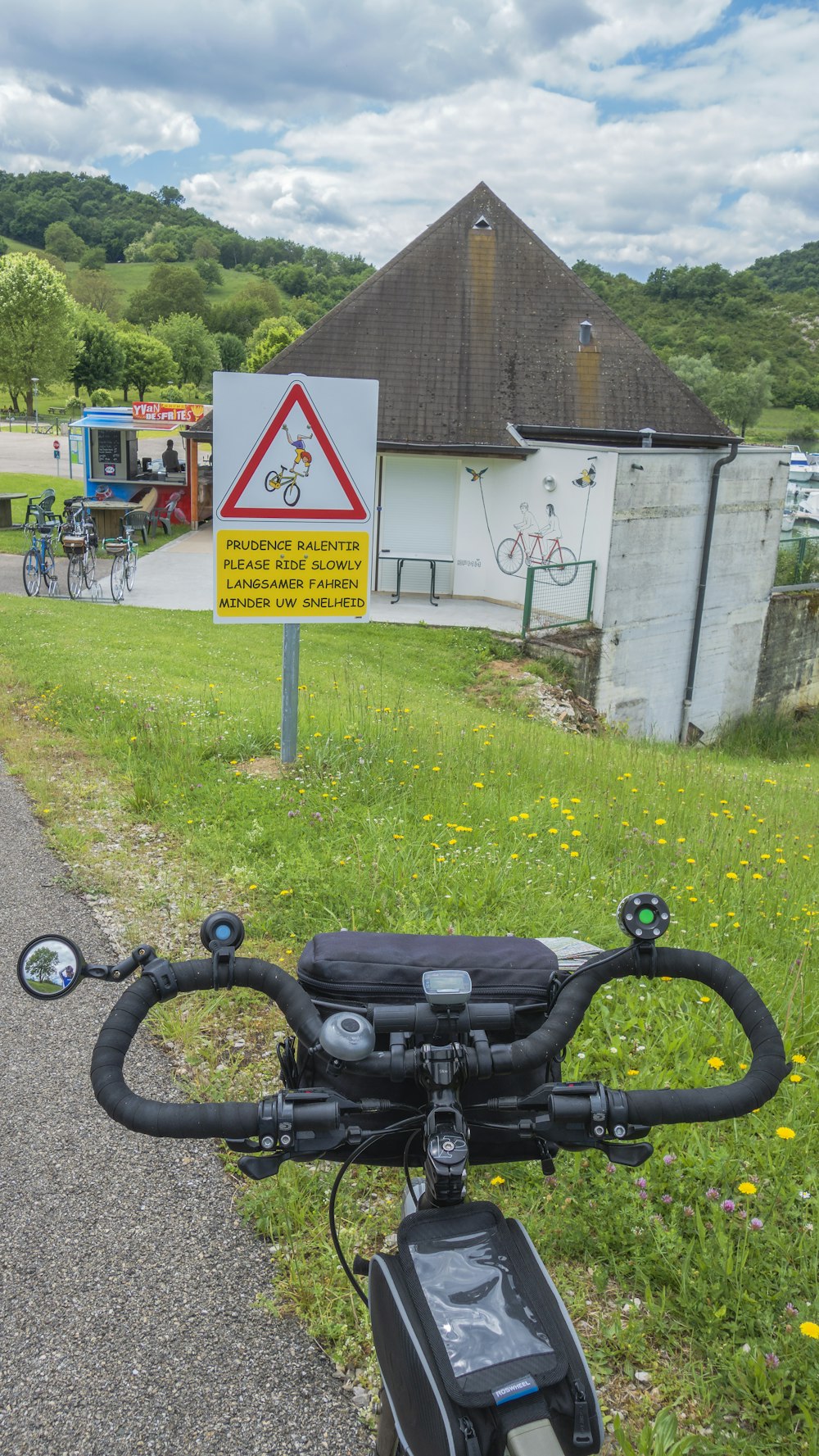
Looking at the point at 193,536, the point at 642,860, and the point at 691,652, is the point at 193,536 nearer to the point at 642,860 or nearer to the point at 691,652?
the point at 691,652

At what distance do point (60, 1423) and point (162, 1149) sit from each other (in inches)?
43.5

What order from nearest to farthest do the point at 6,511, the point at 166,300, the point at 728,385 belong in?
1. the point at 6,511
2. the point at 728,385
3. the point at 166,300

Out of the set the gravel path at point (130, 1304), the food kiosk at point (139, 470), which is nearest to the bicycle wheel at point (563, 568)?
the food kiosk at point (139, 470)

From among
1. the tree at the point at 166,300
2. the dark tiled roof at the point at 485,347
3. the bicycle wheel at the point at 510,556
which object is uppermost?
the tree at the point at 166,300

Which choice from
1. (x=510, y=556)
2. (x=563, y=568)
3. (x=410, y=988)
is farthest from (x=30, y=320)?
(x=410, y=988)

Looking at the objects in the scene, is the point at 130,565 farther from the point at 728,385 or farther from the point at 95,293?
the point at 95,293

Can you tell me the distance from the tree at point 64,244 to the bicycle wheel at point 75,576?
16013cm

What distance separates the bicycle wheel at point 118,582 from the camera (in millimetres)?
19219

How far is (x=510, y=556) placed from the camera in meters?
21.1

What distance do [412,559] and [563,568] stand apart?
3629 millimetres

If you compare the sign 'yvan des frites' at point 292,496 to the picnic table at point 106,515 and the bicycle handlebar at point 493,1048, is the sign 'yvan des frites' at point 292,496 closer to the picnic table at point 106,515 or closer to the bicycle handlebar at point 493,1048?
the bicycle handlebar at point 493,1048

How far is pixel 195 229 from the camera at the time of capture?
183m

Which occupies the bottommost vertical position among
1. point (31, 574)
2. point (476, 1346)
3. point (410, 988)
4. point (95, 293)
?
point (31, 574)

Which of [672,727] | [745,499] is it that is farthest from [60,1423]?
[745,499]
